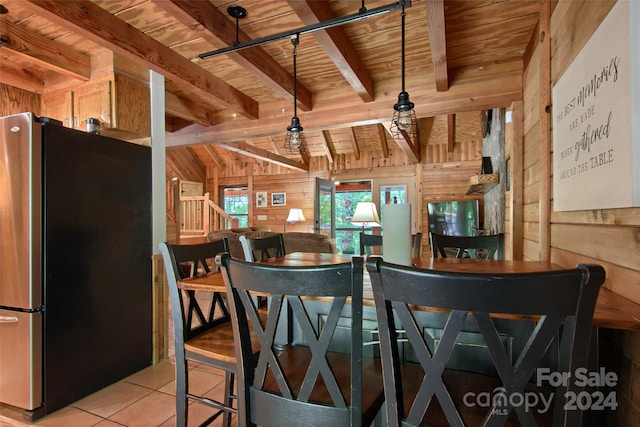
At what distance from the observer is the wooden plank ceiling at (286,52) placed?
6.63 feet

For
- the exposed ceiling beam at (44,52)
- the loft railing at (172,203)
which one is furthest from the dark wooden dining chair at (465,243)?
the loft railing at (172,203)

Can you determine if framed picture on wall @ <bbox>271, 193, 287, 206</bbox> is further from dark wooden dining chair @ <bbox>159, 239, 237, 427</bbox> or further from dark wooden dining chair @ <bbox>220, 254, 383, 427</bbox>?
dark wooden dining chair @ <bbox>220, 254, 383, 427</bbox>

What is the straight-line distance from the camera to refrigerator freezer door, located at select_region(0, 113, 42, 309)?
180 centimetres

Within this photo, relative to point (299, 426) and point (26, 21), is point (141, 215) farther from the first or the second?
point (299, 426)

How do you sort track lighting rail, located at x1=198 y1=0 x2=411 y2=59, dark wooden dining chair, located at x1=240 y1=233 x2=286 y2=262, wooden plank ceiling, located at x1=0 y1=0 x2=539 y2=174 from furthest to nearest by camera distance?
wooden plank ceiling, located at x1=0 y1=0 x2=539 y2=174, dark wooden dining chair, located at x1=240 y1=233 x2=286 y2=262, track lighting rail, located at x1=198 y1=0 x2=411 y2=59

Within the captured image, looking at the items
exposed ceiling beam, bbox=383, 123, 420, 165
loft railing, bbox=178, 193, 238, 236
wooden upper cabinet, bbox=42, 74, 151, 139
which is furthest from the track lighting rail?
loft railing, bbox=178, 193, 238, 236

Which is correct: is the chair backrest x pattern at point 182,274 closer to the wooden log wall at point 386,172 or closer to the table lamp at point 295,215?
the wooden log wall at point 386,172

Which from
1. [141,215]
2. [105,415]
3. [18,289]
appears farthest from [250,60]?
[105,415]

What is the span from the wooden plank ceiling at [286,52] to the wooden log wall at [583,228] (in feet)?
1.36

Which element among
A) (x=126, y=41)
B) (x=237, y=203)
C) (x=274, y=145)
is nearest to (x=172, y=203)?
(x=274, y=145)

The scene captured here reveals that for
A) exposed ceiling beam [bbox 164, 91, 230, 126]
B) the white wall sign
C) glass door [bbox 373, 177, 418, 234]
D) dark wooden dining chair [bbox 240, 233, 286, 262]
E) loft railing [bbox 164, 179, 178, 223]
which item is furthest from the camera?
glass door [bbox 373, 177, 418, 234]

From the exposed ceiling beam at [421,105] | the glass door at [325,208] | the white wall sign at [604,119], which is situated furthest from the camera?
the glass door at [325,208]

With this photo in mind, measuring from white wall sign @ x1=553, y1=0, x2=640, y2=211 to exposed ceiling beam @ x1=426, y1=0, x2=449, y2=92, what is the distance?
0.79 meters

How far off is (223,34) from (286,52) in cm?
64
